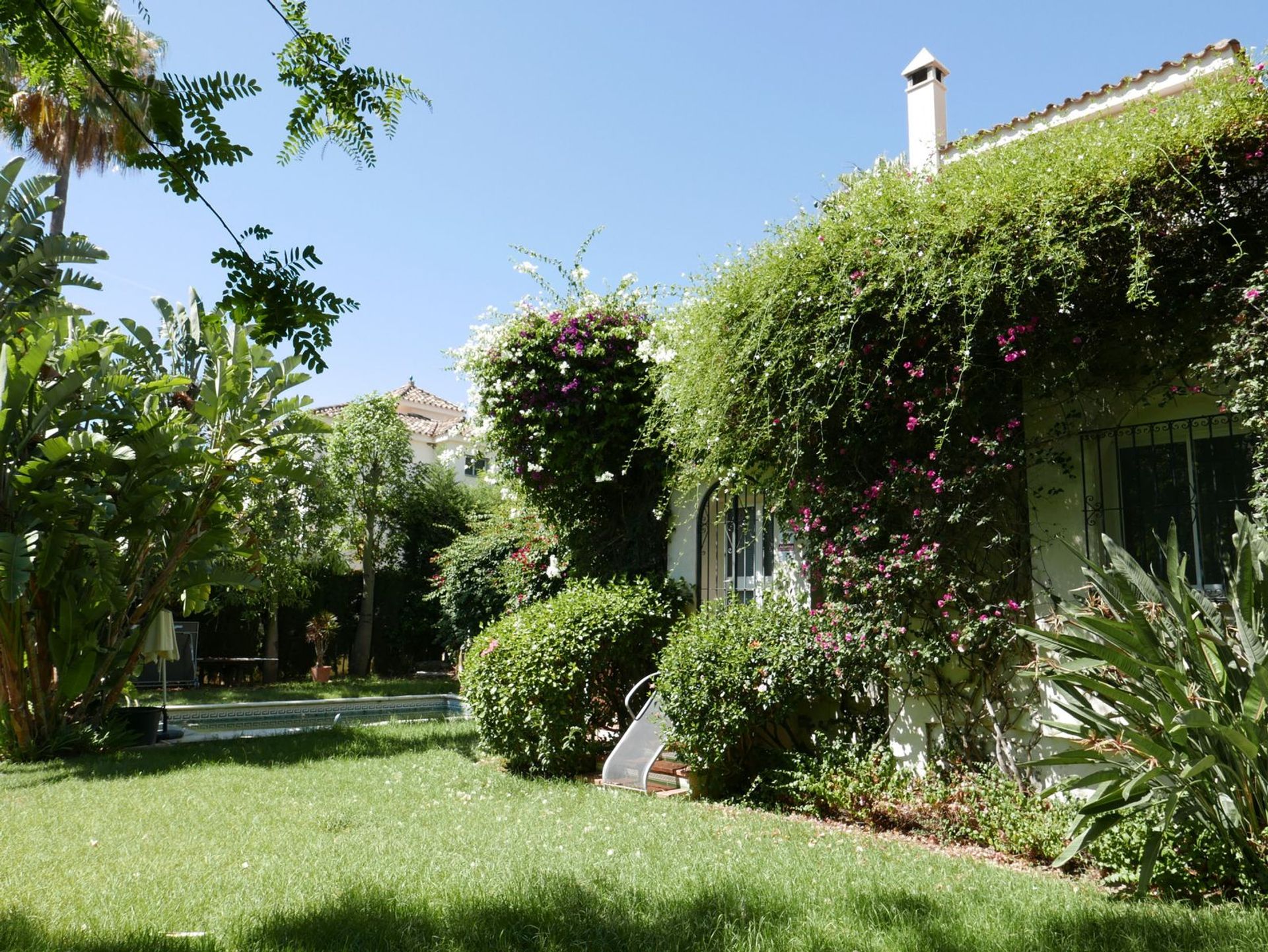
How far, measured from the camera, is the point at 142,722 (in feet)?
35.9

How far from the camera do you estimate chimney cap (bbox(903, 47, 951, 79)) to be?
11766 millimetres

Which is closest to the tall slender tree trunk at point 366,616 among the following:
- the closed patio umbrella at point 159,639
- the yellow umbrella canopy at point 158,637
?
the closed patio umbrella at point 159,639

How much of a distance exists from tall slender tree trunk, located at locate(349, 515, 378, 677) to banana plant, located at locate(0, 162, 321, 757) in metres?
10.8

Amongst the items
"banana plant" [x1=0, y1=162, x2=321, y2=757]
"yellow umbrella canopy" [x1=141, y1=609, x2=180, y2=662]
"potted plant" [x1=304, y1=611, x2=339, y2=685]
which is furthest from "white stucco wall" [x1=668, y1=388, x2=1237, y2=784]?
"potted plant" [x1=304, y1=611, x2=339, y2=685]

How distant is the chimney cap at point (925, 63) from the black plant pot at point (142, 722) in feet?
42.4

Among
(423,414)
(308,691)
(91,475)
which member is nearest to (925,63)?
(91,475)

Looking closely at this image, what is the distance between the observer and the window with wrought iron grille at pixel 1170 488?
5.96m

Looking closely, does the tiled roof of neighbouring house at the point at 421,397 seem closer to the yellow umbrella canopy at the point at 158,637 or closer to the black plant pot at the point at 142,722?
the black plant pot at the point at 142,722

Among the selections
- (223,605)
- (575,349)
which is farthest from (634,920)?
(223,605)

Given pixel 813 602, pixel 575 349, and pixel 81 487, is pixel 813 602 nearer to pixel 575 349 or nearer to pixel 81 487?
pixel 575 349

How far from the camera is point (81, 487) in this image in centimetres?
914

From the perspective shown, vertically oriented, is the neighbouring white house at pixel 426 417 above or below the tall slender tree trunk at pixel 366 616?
above

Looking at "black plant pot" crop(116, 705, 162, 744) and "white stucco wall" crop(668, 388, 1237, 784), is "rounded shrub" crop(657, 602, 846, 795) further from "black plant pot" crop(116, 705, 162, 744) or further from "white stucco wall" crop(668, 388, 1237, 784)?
"black plant pot" crop(116, 705, 162, 744)

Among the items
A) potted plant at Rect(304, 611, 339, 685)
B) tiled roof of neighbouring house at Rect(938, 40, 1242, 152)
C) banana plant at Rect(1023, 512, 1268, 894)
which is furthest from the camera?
potted plant at Rect(304, 611, 339, 685)
